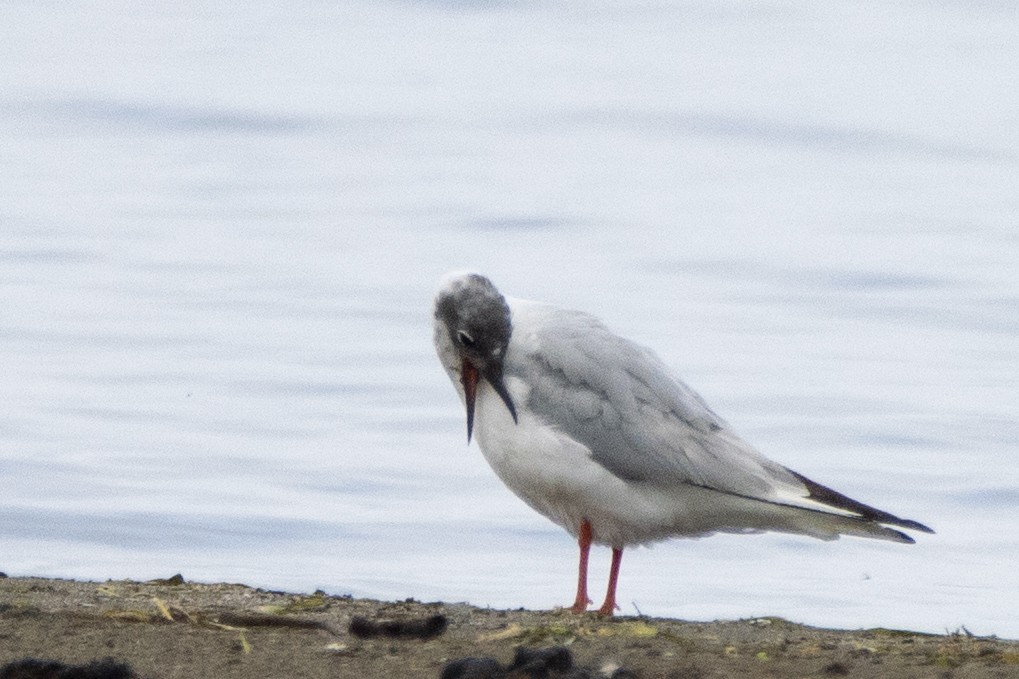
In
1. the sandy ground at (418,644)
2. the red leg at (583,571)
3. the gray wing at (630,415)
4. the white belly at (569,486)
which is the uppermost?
the gray wing at (630,415)

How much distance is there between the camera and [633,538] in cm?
839

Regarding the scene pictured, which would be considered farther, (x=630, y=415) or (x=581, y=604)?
(x=630, y=415)

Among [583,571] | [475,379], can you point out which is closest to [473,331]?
[475,379]

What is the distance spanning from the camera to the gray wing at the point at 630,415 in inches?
324

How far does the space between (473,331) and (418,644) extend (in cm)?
221

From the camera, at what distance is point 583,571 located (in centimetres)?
826

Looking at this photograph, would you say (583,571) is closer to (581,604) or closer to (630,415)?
(581,604)

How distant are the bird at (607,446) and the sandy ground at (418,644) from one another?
984 mm

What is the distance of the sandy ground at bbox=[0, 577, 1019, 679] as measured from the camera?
6.06 m

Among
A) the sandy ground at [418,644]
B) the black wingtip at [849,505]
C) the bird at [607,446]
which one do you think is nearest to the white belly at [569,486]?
the bird at [607,446]

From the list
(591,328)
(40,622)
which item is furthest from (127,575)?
(40,622)

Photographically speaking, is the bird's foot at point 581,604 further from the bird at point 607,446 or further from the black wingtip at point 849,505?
the black wingtip at point 849,505

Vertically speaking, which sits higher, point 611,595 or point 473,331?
point 473,331

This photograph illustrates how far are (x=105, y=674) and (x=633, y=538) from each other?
10.3ft
